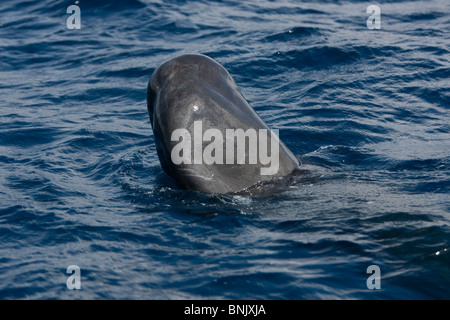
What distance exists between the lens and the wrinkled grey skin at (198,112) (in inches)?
305

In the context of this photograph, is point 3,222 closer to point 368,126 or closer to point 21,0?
point 368,126

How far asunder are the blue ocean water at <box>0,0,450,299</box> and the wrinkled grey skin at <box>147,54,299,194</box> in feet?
0.77

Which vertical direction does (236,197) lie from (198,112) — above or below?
below

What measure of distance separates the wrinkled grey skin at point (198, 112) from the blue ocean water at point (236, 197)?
0.77ft

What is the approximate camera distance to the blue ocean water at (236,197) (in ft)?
22.1

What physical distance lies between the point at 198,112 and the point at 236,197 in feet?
3.57

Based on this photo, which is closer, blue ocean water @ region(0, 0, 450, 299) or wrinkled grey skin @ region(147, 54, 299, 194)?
blue ocean water @ region(0, 0, 450, 299)

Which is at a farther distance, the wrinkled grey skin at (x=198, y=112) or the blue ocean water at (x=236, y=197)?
the wrinkled grey skin at (x=198, y=112)

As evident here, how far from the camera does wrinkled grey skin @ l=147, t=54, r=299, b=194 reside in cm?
776

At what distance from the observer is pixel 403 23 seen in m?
18.9

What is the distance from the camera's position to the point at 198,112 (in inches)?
306

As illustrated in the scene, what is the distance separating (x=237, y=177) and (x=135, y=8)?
45.1 ft

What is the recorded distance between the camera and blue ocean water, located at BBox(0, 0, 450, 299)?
6.75 meters
